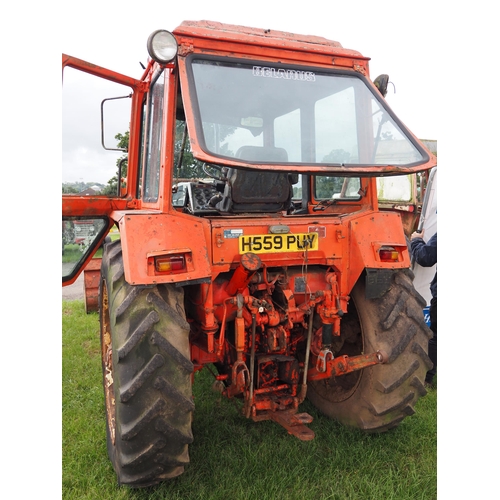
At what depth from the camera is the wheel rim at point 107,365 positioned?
10.5 feet

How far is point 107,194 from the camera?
3912 millimetres

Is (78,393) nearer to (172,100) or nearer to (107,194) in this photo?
(107,194)

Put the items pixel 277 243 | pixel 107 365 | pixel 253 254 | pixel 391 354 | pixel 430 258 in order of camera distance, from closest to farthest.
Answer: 1. pixel 253 254
2. pixel 277 243
3. pixel 391 354
4. pixel 107 365
5. pixel 430 258

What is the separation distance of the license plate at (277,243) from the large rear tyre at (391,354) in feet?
1.89

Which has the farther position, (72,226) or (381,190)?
(381,190)

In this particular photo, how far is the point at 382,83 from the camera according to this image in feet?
10.8

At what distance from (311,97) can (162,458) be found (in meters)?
2.39

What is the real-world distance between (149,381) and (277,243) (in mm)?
1122

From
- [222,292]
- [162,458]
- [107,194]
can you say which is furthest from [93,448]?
[107,194]

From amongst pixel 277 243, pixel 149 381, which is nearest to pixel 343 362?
pixel 277 243

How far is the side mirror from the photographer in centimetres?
327

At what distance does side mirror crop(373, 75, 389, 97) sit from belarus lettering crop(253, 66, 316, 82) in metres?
0.54

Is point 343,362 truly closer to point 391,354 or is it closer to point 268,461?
point 391,354

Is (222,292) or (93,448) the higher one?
(222,292)
